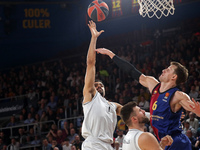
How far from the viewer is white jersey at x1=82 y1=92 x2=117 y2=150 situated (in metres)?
4.66

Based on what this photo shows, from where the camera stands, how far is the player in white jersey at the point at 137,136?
12.6 ft

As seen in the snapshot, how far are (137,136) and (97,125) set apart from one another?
0.80 metres

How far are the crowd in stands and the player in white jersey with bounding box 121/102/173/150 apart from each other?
5.19 meters

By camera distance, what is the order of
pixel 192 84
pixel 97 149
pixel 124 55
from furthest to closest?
pixel 124 55 < pixel 192 84 < pixel 97 149

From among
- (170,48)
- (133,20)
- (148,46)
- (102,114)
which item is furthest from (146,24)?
(102,114)

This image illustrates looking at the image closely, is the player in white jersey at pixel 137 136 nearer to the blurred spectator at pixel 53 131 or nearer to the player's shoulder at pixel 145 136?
the player's shoulder at pixel 145 136

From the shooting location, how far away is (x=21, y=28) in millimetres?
17328

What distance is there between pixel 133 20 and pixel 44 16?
13.9ft

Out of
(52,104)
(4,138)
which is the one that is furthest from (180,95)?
(4,138)

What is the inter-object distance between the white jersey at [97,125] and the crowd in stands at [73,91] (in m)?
4.66

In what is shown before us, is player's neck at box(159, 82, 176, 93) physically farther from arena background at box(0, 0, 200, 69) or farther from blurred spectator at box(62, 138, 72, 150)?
arena background at box(0, 0, 200, 69)

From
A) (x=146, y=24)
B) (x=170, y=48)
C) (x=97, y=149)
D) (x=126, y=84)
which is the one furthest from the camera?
(x=146, y=24)

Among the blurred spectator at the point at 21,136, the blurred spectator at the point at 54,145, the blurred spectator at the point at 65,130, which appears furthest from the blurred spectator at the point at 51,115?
the blurred spectator at the point at 54,145

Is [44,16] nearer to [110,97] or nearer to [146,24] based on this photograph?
[146,24]
